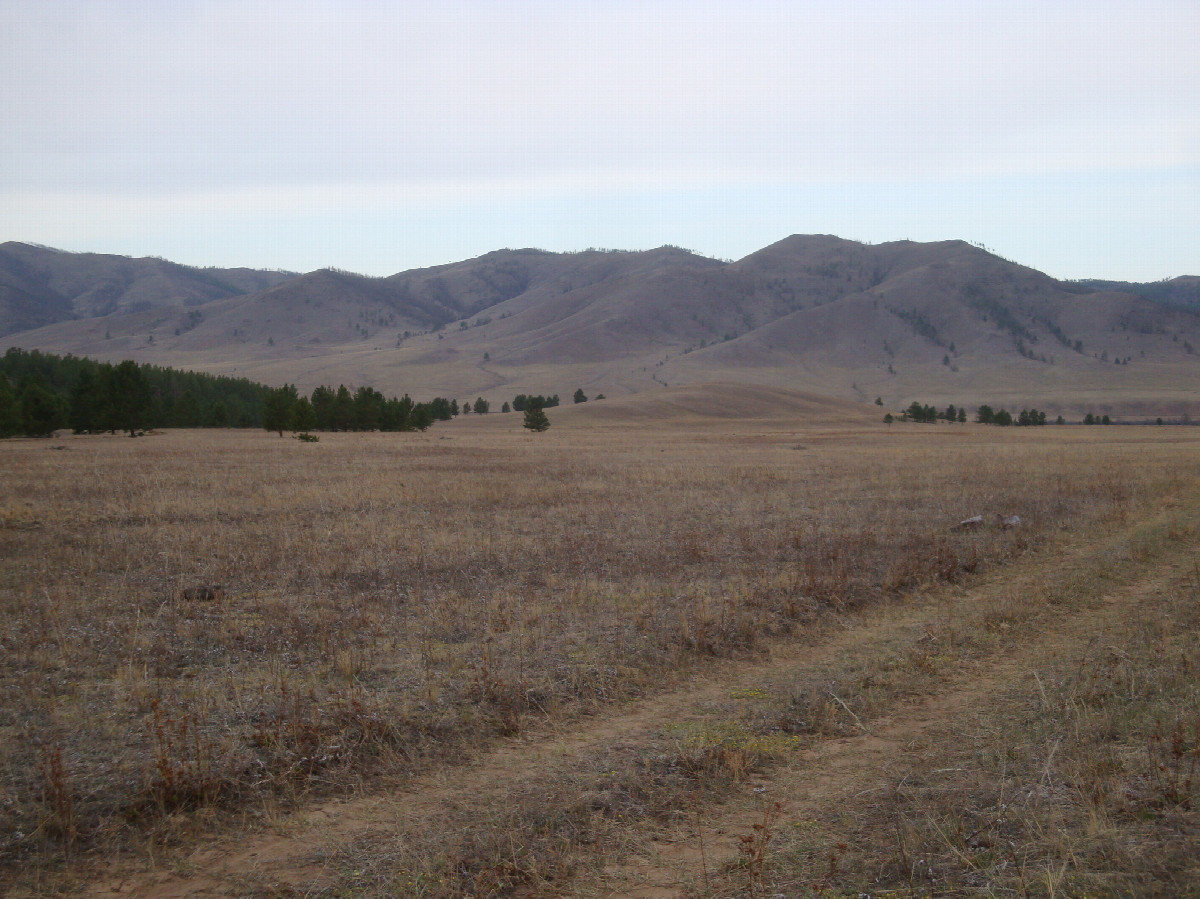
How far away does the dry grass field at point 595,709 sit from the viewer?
16.8ft

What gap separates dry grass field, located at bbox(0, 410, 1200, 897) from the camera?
16.8 ft

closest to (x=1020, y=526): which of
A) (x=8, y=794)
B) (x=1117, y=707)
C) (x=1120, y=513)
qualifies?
(x=1120, y=513)

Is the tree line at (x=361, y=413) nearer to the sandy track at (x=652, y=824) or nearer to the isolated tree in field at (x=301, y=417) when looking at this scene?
the isolated tree in field at (x=301, y=417)

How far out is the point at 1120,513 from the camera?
19859 millimetres

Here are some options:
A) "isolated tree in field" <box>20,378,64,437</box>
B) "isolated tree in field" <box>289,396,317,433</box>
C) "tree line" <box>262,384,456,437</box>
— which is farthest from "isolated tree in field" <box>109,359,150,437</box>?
"tree line" <box>262,384,456,437</box>

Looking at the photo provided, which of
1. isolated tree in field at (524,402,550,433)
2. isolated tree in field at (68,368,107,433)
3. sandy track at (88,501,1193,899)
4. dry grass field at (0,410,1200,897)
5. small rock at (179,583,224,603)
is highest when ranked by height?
isolated tree in field at (68,368,107,433)

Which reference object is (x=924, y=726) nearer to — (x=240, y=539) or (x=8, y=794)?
(x=8, y=794)

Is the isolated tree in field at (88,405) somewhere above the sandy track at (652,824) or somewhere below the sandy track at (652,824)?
above

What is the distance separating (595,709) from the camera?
26.2ft

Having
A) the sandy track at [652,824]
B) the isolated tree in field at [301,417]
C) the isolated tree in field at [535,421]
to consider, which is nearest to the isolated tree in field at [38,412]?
the isolated tree in field at [301,417]

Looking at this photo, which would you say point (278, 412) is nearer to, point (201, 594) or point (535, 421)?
point (535, 421)

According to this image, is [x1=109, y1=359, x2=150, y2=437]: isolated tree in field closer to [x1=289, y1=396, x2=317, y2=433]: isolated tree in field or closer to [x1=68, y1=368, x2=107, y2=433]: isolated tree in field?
[x1=68, y1=368, x2=107, y2=433]: isolated tree in field

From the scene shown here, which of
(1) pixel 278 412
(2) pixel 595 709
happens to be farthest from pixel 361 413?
(2) pixel 595 709

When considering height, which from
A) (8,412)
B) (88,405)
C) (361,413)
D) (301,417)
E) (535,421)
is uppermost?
(88,405)
